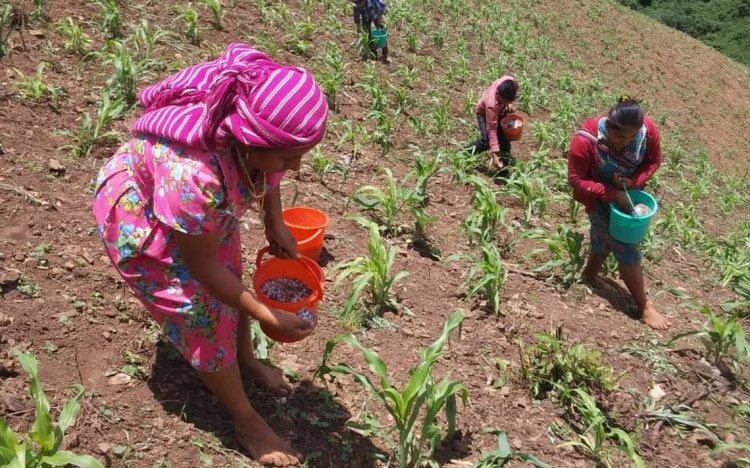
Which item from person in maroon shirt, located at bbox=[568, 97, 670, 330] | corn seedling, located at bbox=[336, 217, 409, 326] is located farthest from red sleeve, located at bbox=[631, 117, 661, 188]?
corn seedling, located at bbox=[336, 217, 409, 326]

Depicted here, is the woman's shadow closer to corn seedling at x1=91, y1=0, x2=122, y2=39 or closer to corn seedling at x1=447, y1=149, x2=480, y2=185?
corn seedling at x1=447, y1=149, x2=480, y2=185

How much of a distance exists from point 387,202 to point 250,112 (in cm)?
238

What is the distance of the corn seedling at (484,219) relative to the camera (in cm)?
408

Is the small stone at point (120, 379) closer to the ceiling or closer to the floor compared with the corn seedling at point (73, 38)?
closer to the floor

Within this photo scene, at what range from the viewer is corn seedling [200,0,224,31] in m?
5.93

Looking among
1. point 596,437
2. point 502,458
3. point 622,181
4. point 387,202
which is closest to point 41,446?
point 502,458

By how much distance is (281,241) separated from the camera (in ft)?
7.24

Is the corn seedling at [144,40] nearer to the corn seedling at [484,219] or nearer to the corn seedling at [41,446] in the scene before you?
the corn seedling at [484,219]

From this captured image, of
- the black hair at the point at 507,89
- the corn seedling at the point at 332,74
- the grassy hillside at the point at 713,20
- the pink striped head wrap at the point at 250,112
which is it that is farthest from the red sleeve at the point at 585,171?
the grassy hillside at the point at 713,20

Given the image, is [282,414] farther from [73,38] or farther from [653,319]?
[73,38]

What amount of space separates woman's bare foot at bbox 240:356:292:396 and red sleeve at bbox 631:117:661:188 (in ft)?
7.63

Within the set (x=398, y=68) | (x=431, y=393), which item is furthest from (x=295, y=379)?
(x=398, y=68)

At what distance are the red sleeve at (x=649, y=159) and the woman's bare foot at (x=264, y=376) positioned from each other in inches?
91.6

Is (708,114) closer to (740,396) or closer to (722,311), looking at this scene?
(722,311)
